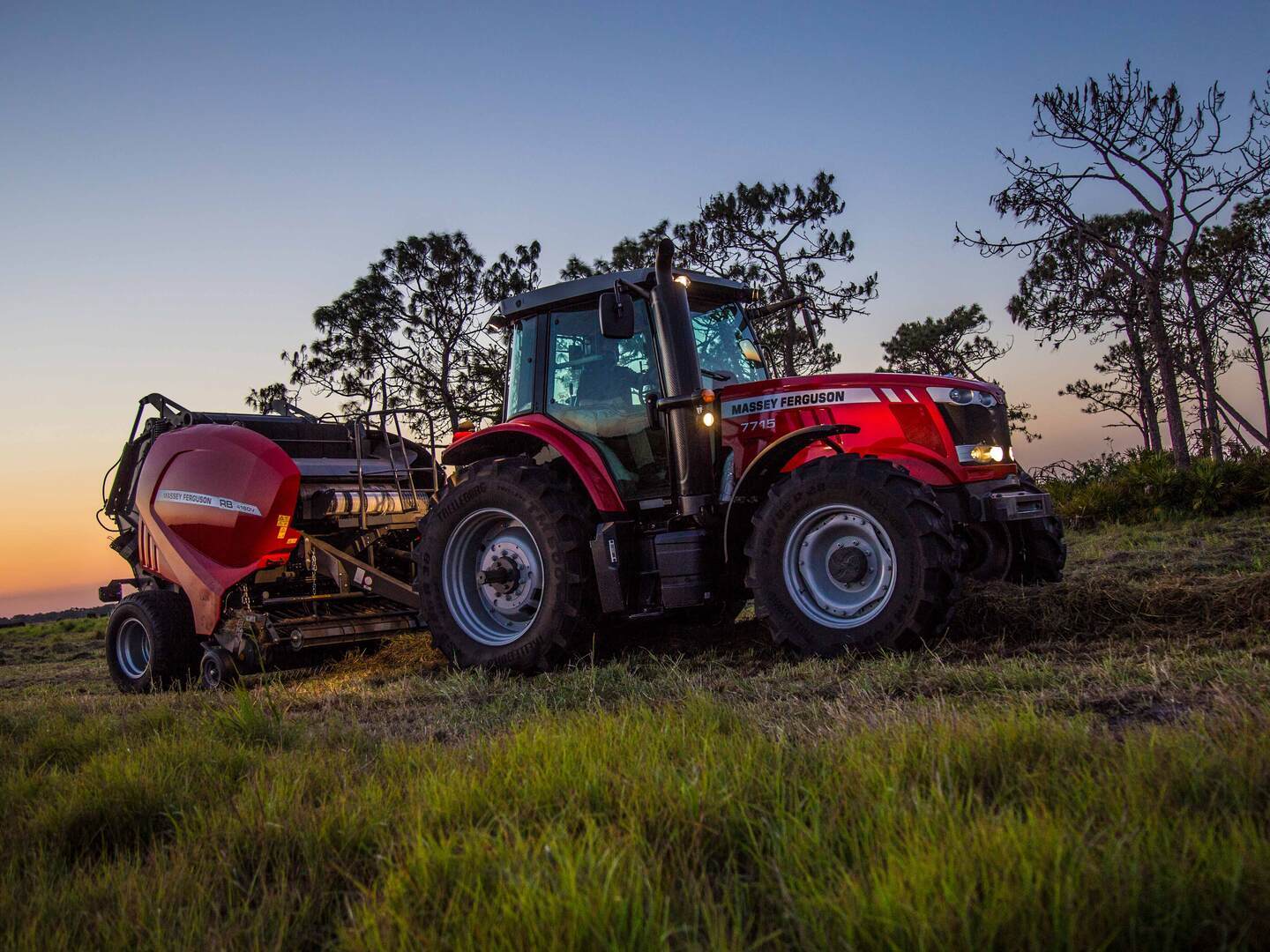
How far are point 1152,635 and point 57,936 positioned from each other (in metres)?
4.84

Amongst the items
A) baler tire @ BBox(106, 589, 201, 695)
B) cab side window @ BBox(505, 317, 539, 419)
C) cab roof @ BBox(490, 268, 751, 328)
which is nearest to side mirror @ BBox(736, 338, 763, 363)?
cab roof @ BBox(490, 268, 751, 328)

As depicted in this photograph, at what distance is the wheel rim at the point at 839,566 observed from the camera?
4801 mm

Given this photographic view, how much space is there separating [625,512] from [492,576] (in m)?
0.99

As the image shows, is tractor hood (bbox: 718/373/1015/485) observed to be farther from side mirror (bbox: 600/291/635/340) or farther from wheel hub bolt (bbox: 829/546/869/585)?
side mirror (bbox: 600/291/635/340)

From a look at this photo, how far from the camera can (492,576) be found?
19.5ft

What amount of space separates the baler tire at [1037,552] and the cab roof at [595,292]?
2259 millimetres

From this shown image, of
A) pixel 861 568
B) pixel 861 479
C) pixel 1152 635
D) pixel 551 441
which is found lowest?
pixel 1152 635

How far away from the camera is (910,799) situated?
6.49 ft

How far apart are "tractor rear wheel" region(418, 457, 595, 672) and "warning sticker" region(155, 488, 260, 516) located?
1481 mm

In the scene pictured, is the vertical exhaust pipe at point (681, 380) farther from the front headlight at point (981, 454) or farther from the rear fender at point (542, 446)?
the front headlight at point (981, 454)

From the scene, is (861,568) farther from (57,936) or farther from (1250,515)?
(1250,515)

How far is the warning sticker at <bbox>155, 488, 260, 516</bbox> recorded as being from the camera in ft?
22.1

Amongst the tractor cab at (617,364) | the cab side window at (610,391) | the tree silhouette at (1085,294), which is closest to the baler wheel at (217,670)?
the tractor cab at (617,364)

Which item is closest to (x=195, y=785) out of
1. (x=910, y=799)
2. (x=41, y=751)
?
(x=41, y=751)
